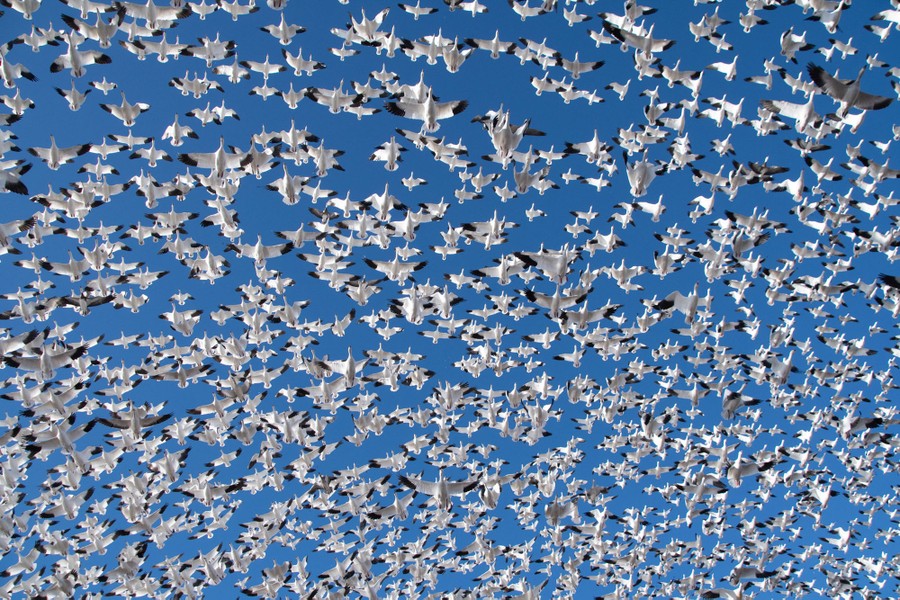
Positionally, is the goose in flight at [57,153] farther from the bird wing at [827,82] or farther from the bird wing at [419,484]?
the bird wing at [827,82]

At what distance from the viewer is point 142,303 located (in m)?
29.3

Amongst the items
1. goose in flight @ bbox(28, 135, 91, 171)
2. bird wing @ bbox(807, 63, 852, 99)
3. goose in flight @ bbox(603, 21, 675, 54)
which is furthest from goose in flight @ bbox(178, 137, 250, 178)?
bird wing @ bbox(807, 63, 852, 99)

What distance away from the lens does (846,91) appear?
18891 millimetres

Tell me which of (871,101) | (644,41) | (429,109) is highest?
(644,41)

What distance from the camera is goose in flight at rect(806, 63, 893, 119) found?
61.1 ft

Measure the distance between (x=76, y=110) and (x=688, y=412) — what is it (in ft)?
88.8

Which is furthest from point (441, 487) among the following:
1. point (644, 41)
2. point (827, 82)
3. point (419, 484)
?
point (827, 82)

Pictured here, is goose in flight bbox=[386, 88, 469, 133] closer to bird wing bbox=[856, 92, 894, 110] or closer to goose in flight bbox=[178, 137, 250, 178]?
goose in flight bbox=[178, 137, 250, 178]

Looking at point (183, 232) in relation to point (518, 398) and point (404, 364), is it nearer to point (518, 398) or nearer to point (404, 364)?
point (404, 364)

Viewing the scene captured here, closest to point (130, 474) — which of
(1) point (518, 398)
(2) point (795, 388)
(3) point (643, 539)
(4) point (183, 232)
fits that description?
(4) point (183, 232)

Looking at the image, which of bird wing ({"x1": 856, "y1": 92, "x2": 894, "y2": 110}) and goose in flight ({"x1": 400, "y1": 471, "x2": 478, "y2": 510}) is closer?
bird wing ({"x1": 856, "y1": 92, "x2": 894, "y2": 110})

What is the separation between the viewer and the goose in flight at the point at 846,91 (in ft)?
61.1

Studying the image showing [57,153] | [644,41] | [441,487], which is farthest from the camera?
[441,487]

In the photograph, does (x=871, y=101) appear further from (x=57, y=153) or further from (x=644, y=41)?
(x=57, y=153)
